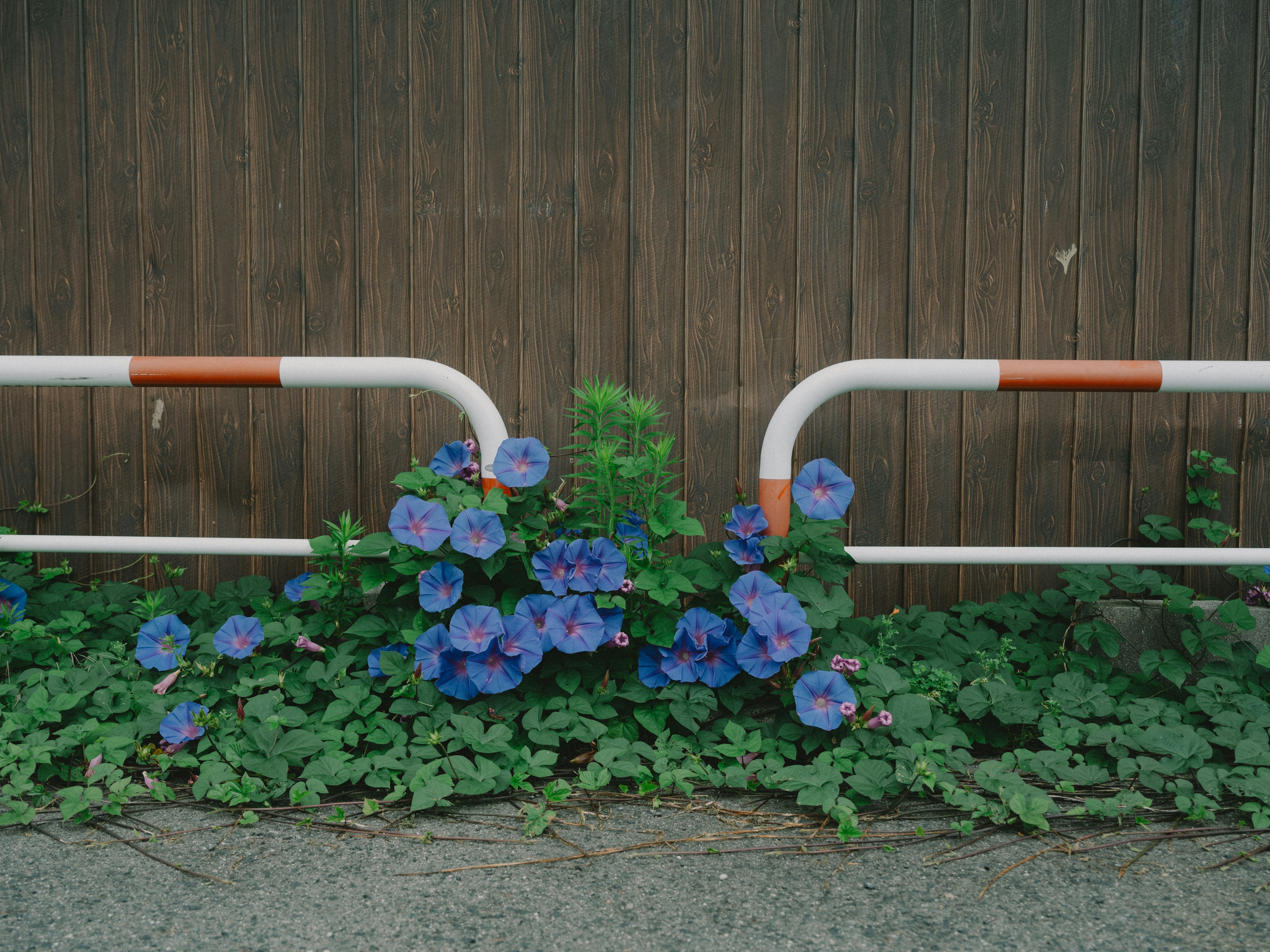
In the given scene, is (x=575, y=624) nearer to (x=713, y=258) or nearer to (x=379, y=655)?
(x=379, y=655)

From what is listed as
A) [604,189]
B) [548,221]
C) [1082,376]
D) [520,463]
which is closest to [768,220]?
[604,189]

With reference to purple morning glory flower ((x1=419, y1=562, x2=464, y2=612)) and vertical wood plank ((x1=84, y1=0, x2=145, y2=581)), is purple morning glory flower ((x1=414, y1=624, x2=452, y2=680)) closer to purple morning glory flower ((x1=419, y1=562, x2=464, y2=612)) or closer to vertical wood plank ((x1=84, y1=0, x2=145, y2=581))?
purple morning glory flower ((x1=419, y1=562, x2=464, y2=612))

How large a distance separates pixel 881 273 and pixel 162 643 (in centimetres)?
186

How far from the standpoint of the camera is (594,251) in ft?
A: 6.15

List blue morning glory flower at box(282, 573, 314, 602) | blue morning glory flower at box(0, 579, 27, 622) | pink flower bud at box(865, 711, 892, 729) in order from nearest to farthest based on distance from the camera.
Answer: pink flower bud at box(865, 711, 892, 729) → blue morning glory flower at box(282, 573, 314, 602) → blue morning glory flower at box(0, 579, 27, 622)

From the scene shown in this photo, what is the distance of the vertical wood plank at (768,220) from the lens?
183 cm

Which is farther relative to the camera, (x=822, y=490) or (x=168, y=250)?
(x=168, y=250)

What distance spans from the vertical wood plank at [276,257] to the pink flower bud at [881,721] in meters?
1.46

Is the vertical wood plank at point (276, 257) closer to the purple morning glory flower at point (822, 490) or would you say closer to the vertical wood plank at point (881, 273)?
the purple morning glory flower at point (822, 490)

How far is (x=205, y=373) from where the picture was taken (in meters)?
1.50

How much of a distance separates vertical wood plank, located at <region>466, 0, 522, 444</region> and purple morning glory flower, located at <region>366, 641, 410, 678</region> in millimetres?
663

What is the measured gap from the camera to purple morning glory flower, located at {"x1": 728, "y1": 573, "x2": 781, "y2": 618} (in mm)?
1362

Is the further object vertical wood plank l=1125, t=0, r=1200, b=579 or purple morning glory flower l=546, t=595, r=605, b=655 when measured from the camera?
vertical wood plank l=1125, t=0, r=1200, b=579

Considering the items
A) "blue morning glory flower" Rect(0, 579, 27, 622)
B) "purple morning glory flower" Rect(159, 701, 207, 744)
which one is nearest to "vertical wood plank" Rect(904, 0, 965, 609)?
"purple morning glory flower" Rect(159, 701, 207, 744)
